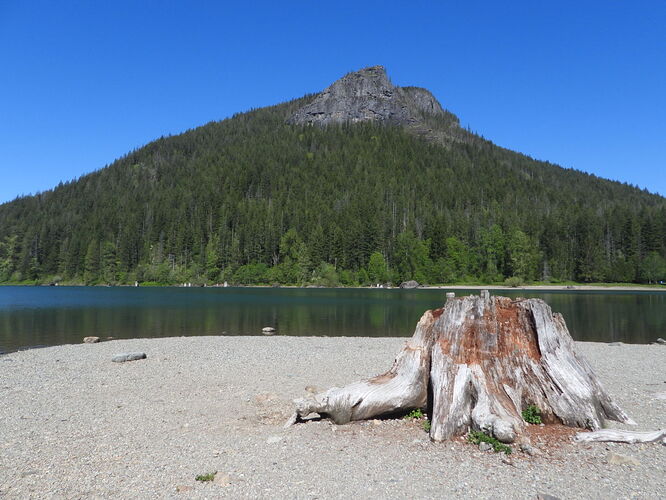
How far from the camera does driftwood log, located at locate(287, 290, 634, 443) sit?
8.95 m

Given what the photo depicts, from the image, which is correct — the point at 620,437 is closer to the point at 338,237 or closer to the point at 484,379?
the point at 484,379

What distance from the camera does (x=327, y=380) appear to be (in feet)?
52.7

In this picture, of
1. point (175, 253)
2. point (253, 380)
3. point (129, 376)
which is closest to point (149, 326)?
point (129, 376)

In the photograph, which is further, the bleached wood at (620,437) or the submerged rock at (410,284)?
the submerged rock at (410,284)

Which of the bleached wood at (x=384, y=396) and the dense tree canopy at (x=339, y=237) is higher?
the dense tree canopy at (x=339, y=237)

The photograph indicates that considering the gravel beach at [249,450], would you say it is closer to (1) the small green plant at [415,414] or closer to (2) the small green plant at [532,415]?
(1) the small green plant at [415,414]

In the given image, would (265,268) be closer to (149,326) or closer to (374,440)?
(149,326)

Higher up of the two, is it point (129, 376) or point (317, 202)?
point (317, 202)

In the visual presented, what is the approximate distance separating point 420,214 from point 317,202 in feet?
146

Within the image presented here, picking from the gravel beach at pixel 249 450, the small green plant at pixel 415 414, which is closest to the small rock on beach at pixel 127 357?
the gravel beach at pixel 249 450

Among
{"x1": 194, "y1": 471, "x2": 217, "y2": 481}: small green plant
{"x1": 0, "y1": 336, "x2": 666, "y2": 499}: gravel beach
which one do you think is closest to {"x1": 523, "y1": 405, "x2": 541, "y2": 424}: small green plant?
{"x1": 0, "y1": 336, "x2": 666, "y2": 499}: gravel beach

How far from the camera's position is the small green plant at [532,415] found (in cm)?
927

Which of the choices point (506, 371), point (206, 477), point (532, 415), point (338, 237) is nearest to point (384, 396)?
point (506, 371)

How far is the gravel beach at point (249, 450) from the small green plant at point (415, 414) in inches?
10.5
